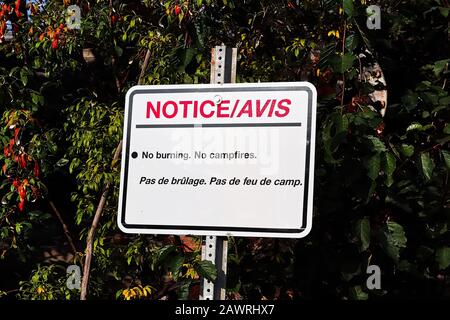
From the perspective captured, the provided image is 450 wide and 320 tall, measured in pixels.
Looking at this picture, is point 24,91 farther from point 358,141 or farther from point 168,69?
point 358,141

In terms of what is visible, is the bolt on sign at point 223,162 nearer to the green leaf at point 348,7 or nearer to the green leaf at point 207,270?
the green leaf at point 207,270

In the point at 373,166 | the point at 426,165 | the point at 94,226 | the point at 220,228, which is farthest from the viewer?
the point at 94,226

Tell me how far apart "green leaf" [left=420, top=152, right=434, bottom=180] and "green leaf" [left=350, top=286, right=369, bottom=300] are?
75cm

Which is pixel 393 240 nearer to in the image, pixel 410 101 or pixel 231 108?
pixel 410 101

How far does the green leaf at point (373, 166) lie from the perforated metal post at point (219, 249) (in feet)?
3.60

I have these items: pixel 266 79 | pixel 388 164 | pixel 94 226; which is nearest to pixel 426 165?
pixel 388 164

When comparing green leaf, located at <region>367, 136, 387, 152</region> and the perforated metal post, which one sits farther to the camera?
green leaf, located at <region>367, 136, 387, 152</region>

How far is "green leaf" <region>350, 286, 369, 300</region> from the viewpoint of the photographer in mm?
3914

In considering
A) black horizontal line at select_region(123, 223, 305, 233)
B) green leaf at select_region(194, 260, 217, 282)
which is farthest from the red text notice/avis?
green leaf at select_region(194, 260, 217, 282)

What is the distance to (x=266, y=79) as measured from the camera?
4609 mm

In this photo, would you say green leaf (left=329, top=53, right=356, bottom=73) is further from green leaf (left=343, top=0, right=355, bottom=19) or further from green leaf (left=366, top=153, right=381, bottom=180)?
green leaf (left=366, top=153, right=381, bottom=180)

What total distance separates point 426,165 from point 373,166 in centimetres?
37

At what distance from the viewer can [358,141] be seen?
354cm

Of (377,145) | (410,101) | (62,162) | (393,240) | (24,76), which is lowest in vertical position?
(393,240)
